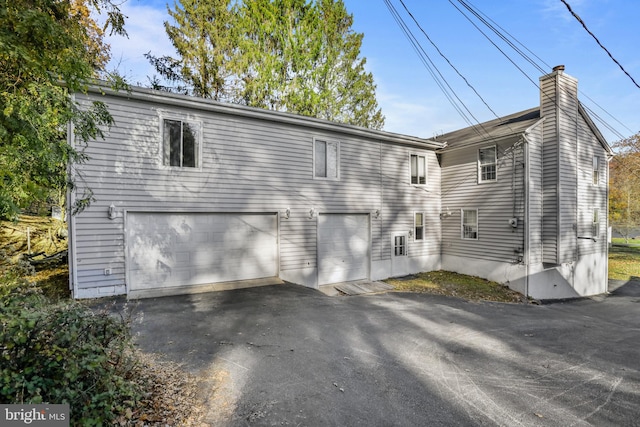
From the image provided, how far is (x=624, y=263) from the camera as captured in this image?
2000 cm

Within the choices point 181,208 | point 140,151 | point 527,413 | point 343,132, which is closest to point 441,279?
point 343,132

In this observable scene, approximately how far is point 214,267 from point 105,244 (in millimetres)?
2725

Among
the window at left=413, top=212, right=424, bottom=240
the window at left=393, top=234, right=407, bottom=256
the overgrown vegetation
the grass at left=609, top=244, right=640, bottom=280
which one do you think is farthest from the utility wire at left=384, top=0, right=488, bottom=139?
the grass at left=609, top=244, right=640, bottom=280

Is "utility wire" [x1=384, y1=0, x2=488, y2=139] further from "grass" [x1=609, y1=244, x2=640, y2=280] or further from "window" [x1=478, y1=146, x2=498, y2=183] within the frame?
"grass" [x1=609, y1=244, x2=640, y2=280]

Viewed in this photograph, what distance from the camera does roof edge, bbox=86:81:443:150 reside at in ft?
24.7

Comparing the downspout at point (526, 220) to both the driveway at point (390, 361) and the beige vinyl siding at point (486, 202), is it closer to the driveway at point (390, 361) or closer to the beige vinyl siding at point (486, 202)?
the beige vinyl siding at point (486, 202)

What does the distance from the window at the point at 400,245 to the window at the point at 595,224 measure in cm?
832

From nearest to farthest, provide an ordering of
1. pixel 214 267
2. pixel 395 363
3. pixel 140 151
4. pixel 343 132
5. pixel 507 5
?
pixel 395 363 < pixel 507 5 < pixel 140 151 < pixel 214 267 < pixel 343 132

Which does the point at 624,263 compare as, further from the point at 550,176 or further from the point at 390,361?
the point at 390,361

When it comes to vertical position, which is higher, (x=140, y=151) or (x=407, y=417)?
(x=140, y=151)

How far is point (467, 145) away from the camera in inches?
496

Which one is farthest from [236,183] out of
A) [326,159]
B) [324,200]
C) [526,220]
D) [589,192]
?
[589,192]

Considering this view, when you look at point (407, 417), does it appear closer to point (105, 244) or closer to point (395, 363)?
point (395, 363)

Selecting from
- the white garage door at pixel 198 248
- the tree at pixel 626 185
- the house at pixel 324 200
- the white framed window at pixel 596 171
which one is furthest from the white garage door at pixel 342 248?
the tree at pixel 626 185
